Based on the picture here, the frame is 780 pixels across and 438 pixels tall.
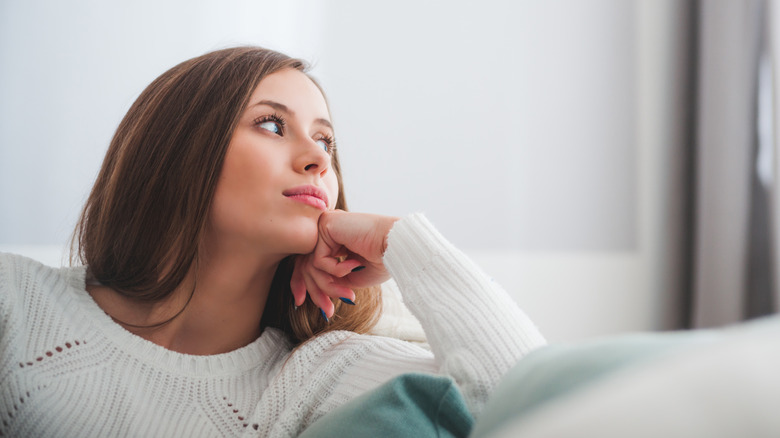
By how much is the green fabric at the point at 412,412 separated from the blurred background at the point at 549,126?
113cm

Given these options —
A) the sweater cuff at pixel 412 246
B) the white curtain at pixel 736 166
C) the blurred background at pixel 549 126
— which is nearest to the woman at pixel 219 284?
the sweater cuff at pixel 412 246

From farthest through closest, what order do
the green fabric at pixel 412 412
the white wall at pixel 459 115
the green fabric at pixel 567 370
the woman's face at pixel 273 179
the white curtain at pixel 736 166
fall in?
the white curtain at pixel 736 166 → the white wall at pixel 459 115 → the woman's face at pixel 273 179 → the green fabric at pixel 412 412 → the green fabric at pixel 567 370

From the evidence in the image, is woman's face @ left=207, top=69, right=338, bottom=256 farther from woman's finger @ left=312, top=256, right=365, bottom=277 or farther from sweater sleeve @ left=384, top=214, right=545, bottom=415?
sweater sleeve @ left=384, top=214, right=545, bottom=415

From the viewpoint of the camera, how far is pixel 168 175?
0.98 metres

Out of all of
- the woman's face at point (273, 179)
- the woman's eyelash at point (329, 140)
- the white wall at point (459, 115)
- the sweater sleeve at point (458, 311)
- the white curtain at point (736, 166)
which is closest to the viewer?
the sweater sleeve at point (458, 311)

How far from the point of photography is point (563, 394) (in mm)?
353

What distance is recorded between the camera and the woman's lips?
3.17 ft

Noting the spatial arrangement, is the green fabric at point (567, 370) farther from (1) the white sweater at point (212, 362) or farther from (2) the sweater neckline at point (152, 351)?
(2) the sweater neckline at point (152, 351)

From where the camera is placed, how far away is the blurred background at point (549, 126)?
1.66m

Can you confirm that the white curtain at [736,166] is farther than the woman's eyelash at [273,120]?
Yes

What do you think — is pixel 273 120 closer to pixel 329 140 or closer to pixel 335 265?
pixel 329 140

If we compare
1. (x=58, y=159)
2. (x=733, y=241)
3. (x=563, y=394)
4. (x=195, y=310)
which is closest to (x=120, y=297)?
(x=195, y=310)

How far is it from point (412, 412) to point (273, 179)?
0.48 m

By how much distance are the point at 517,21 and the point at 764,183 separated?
1152 mm
